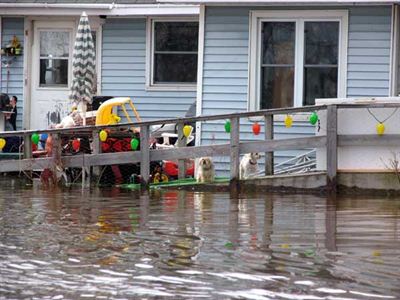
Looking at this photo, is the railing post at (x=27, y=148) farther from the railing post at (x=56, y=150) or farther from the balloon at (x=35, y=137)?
the railing post at (x=56, y=150)

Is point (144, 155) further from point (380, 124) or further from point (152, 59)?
point (152, 59)

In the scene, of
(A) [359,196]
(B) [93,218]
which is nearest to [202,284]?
(B) [93,218]

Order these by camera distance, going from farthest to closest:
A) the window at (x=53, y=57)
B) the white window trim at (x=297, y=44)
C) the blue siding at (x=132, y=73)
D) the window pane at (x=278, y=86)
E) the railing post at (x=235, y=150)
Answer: the window at (x=53, y=57)
the blue siding at (x=132, y=73)
the window pane at (x=278, y=86)
the white window trim at (x=297, y=44)
the railing post at (x=235, y=150)

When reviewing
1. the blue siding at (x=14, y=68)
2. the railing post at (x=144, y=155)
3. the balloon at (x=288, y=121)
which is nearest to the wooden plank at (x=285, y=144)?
the balloon at (x=288, y=121)

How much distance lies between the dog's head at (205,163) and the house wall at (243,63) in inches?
52.7

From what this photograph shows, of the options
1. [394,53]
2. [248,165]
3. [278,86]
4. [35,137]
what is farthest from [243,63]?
[35,137]

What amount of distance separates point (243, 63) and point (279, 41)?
0.74 meters

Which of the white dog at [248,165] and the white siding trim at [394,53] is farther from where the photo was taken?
the white siding trim at [394,53]

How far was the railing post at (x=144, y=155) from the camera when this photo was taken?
58.7 ft

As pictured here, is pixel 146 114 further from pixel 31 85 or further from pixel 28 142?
pixel 28 142

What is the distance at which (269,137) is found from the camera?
1725 cm

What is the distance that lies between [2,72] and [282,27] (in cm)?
731

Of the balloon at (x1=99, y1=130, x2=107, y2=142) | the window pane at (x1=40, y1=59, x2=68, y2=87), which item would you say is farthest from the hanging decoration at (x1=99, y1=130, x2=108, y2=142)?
the window pane at (x1=40, y1=59, x2=68, y2=87)

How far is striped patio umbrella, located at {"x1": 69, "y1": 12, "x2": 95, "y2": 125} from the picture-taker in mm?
20969
